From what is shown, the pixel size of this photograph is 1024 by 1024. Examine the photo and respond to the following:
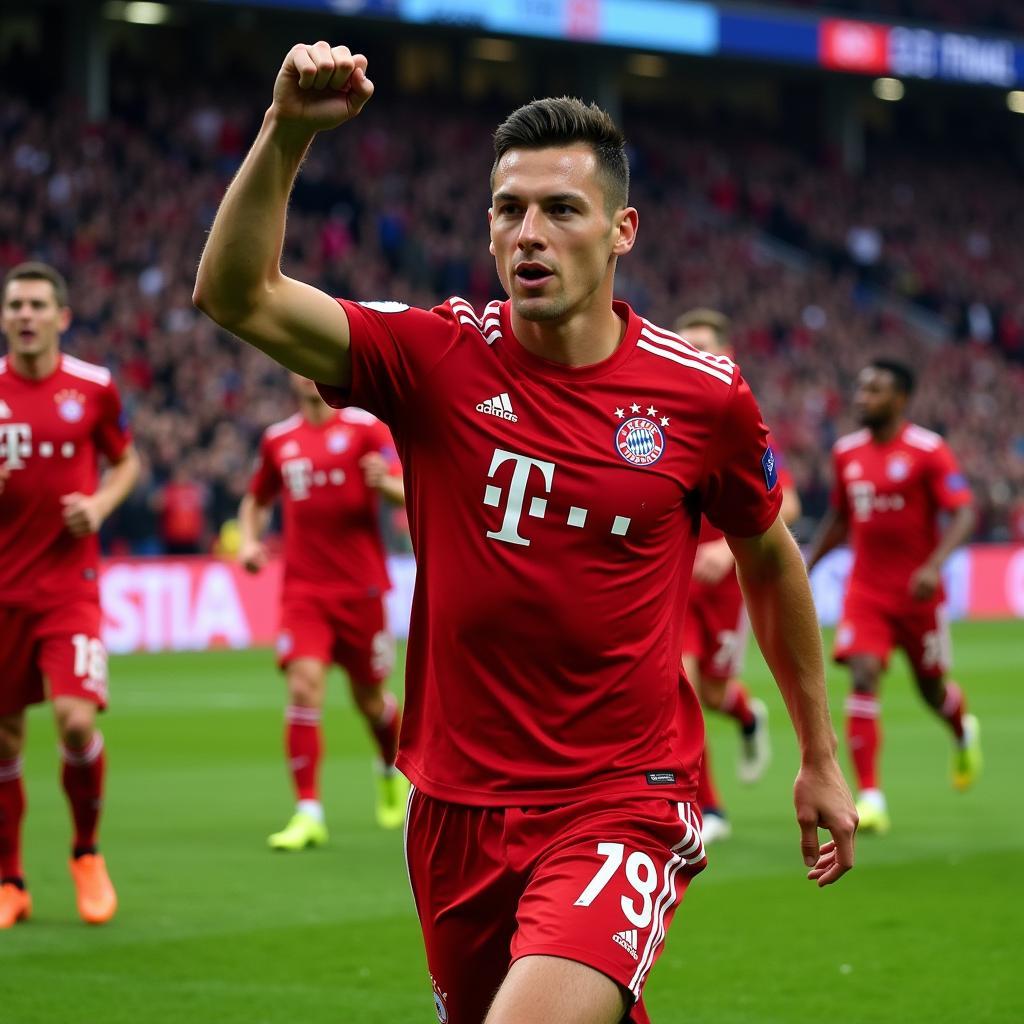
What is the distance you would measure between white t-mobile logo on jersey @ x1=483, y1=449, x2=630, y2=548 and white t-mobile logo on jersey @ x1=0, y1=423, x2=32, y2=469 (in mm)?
4635

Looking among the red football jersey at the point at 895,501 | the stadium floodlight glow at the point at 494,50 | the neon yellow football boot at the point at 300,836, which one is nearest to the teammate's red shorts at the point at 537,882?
the neon yellow football boot at the point at 300,836

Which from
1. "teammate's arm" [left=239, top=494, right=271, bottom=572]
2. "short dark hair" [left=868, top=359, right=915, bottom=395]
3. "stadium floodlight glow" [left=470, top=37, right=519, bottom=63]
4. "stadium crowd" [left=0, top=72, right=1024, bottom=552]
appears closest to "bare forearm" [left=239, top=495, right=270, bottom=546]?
"teammate's arm" [left=239, top=494, right=271, bottom=572]

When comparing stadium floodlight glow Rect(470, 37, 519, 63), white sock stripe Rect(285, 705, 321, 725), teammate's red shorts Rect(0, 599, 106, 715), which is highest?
stadium floodlight glow Rect(470, 37, 519, 63)

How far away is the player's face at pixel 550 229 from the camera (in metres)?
4.10

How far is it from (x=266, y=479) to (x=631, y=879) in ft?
24.3

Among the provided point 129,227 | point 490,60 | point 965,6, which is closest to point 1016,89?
point 965,6

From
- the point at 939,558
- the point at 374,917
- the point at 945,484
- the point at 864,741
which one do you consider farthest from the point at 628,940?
the point at 945,484

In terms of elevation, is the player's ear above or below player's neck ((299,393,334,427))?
above

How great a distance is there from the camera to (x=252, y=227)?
3672mm

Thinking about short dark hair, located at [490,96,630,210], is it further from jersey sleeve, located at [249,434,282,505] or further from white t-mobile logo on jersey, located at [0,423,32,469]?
jersey sleeve, located at [249,434,282,505]

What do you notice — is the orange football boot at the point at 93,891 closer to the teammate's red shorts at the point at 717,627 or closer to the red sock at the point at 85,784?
the red sock at the point at 85,784

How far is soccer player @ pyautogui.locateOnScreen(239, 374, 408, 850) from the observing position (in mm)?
10820

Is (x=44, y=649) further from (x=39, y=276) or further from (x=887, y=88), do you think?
(x=887, y=88)

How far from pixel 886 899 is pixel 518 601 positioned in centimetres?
500
